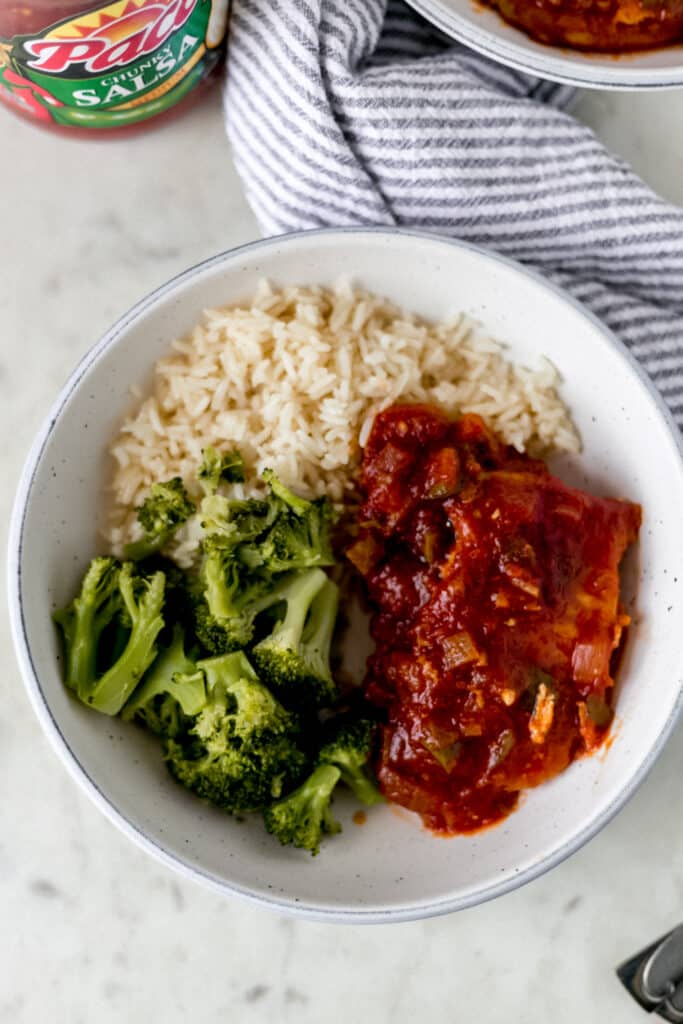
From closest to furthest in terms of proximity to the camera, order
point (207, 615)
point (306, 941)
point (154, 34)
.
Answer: point (154, 34) < point (207, 615) < point (306, 941)

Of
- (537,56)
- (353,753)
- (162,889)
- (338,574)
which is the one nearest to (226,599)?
(338,574)

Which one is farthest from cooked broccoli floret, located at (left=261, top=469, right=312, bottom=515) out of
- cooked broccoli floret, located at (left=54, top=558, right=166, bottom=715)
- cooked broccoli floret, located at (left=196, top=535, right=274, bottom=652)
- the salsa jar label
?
the salsa jar label

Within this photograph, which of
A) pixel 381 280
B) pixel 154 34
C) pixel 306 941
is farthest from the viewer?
pixel 306 941

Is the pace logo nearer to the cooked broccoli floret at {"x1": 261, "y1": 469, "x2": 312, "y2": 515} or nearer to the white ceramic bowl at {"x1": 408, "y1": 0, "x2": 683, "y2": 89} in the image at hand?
the white ceramic bowl at {"x1": 408, "y1": 0, "x2": 683, "y2": 89}

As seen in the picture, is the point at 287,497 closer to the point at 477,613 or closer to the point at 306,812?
the point at 477,613

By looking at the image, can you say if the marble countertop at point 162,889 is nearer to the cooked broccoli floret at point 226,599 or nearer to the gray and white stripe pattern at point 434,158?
the gray and white stripe pattern at point 434,158

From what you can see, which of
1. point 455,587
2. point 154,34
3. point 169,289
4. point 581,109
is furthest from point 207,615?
point 581,109

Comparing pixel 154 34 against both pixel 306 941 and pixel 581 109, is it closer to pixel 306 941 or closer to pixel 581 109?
pixel 581 109
